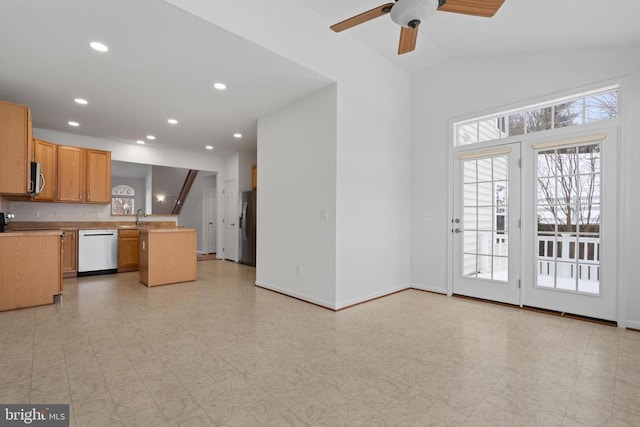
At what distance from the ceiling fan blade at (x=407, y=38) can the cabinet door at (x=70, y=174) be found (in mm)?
5838

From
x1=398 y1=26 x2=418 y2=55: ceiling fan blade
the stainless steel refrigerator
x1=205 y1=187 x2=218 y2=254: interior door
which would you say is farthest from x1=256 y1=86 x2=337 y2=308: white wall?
x1=205 y1=187 x2=218 y2=254: interior door

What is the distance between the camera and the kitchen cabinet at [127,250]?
19.3 ft

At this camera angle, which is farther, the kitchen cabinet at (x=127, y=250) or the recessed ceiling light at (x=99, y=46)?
the kitchen cabinet at (x=127, y=250)

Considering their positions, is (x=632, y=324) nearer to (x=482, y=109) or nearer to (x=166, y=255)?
(x=482, y=109)

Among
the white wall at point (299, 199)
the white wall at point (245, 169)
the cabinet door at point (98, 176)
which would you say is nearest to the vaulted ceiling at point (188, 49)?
the white wall at point (299, 199)

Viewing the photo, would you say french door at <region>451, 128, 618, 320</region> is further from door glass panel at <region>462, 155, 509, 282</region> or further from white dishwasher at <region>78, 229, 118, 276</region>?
white dishwasher at <region>78, 229, 118, 276</region>

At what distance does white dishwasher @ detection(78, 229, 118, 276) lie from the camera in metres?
5.50

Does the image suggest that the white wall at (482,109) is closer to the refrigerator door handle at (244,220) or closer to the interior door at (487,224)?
the interior door at (487,224)

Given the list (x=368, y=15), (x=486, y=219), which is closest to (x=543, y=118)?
(x=486, y=219)

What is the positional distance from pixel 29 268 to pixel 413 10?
188 inches

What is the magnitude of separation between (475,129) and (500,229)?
1.38 meters

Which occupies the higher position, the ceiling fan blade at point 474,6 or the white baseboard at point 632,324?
Answer: the ceiling fan blade at point 474,6

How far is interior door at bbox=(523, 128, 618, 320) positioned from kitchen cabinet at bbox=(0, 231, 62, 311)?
5765mm

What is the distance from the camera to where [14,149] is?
144 inches
